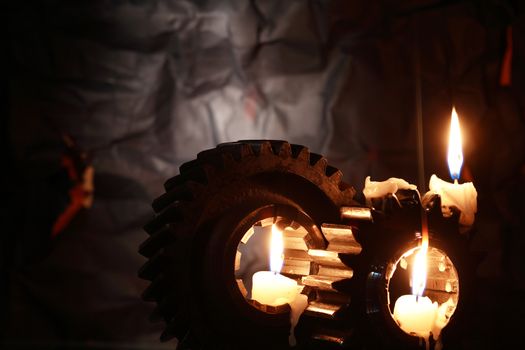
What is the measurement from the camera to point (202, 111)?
1422mm

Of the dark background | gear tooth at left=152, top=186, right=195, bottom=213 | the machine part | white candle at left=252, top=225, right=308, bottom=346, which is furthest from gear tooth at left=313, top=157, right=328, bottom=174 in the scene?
the dark background

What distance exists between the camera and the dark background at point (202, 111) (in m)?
1.37

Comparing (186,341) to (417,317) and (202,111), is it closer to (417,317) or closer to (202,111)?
(417,317)

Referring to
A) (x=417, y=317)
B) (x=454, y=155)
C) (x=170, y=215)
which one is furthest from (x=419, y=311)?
(x=170, y=215)

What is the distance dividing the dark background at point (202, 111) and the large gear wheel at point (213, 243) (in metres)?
0.70

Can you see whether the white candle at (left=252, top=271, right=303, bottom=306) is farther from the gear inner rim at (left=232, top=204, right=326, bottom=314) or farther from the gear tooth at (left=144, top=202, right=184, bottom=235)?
the gear tooth at (left=144, top=202, right=184, bottom=235)

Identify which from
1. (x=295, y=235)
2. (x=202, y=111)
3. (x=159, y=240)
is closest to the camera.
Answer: (x=159, y=240)

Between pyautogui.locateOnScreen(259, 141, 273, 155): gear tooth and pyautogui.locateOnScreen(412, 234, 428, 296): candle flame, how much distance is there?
0.28 metres

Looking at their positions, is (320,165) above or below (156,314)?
above

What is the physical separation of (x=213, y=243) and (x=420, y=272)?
1.18ft

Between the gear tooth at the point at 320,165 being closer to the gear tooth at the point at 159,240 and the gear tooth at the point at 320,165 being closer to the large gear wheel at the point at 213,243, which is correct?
the large gear wheel at the point at 213,243

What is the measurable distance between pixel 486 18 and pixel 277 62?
0.63m

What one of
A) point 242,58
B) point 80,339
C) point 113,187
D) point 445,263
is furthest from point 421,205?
point 80,339

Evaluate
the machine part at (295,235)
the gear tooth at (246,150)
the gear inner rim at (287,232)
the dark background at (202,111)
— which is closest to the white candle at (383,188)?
the machine part at (295,235)
